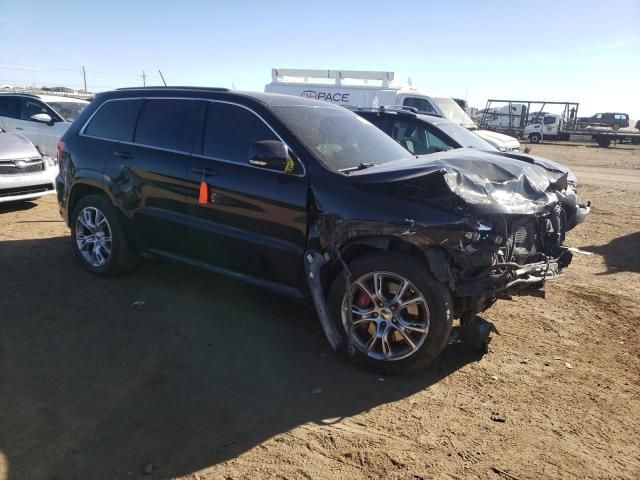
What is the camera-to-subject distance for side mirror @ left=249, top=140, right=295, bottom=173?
381 cm

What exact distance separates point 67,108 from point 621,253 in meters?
11.6

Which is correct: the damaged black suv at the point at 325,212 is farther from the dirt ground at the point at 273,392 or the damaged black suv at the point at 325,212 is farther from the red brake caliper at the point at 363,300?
the dirt ground at the point at 273,392

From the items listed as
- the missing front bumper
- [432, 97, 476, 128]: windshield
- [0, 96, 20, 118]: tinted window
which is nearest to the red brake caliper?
the missing front bumper

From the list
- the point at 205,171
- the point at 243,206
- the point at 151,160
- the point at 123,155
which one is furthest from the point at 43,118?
the point at 243,206

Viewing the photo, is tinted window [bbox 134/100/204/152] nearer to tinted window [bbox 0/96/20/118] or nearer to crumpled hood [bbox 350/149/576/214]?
crumpled hood [bbox 350/149/576/214]

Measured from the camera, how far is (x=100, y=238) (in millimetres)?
5309

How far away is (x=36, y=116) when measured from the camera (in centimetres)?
1032

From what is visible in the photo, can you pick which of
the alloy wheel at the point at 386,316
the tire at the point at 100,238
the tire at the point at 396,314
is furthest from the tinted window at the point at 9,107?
the alloy wheel at the point at 386,316

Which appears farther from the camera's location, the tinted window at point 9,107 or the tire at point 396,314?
the tinted window at point 9,107

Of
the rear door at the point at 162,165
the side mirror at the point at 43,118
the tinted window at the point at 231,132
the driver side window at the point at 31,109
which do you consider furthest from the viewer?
the driver side window at the point at 31,109

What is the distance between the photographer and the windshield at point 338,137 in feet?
13.6

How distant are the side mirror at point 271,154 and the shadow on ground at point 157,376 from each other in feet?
4.55

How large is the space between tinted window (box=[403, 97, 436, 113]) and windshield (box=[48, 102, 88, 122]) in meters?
9.11

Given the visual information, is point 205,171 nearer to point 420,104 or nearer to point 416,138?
point 416,138
